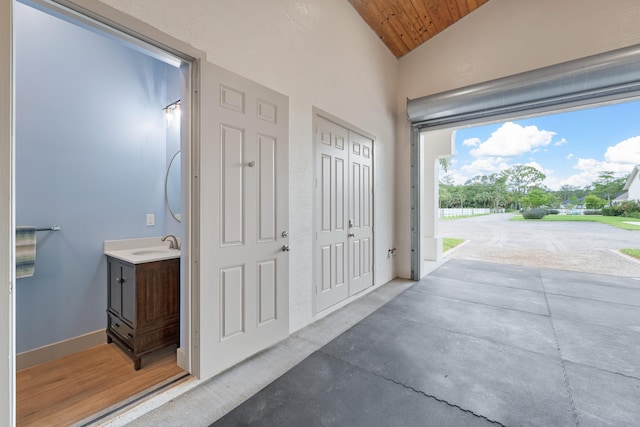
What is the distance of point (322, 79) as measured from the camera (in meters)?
3.12

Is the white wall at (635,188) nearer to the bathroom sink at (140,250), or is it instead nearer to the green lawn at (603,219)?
the green lawn at (603,219)

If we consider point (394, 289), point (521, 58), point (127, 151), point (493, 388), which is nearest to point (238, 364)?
point (493, 388)

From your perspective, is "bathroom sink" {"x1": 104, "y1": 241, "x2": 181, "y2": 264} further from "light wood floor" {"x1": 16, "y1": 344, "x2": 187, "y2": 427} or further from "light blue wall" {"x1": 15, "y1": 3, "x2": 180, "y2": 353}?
"light wood floor" {"x1": 16, "y1": 344, "x2": 187, "y2": 427}

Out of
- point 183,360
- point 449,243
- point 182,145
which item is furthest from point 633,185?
point 183,360

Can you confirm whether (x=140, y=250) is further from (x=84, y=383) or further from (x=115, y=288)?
(x=84, y=383)

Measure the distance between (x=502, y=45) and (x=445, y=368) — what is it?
453 centimetres

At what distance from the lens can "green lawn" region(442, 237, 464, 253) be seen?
28.6ft

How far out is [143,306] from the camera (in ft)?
7.17

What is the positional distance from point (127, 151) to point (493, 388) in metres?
3.92

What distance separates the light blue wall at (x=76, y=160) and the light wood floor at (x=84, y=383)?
29 cm

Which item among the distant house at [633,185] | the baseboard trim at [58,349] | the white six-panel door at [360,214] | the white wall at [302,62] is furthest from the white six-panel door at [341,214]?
the distant house at [633,185]

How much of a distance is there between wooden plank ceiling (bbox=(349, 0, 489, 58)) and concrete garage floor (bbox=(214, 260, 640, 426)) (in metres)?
4.15

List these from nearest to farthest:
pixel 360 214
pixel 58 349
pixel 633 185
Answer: pixel 58 349
pixel 360 214
pixel 633 185

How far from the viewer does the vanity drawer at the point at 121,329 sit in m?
2.21
